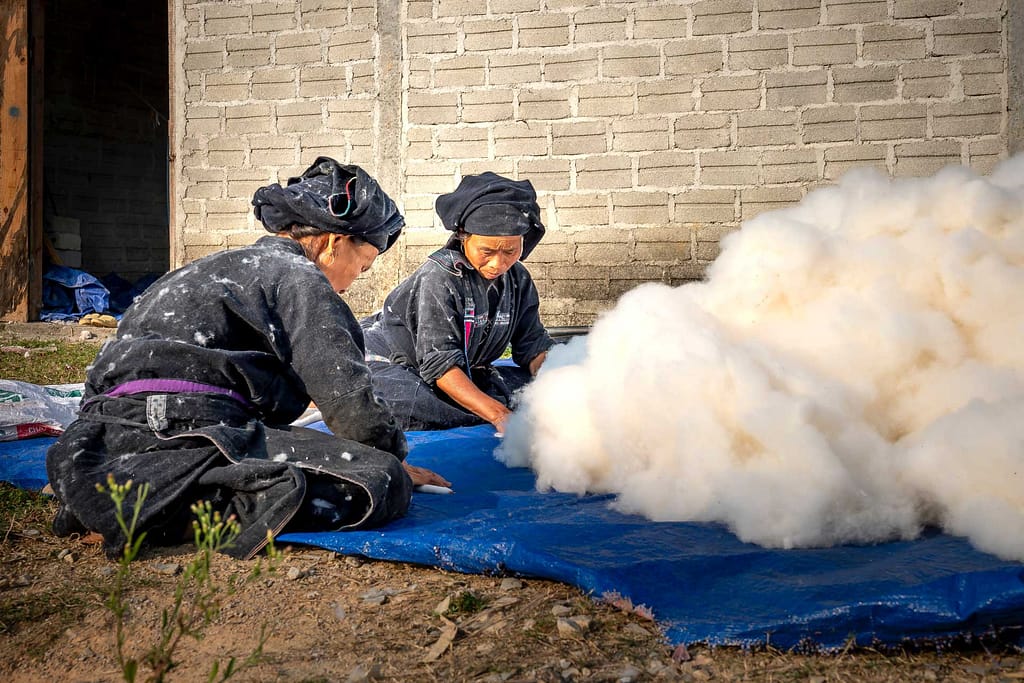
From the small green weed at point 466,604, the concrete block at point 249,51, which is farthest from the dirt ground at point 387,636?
the concrete block at point 249,51

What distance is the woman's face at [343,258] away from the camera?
2861mm

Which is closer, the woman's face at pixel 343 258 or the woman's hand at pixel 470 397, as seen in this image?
the woman's face at pixel 343 258

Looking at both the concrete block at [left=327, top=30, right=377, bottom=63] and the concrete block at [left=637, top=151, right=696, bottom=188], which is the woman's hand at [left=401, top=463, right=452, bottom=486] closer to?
the concrete block at [left=637, top=151, right=696, bottom=188]

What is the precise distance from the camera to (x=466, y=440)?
3.82m

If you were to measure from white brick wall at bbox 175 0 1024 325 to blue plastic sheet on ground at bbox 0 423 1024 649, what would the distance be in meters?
4.62

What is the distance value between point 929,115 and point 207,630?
6.31 m

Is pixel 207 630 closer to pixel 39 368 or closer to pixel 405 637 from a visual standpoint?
pixel 405 637

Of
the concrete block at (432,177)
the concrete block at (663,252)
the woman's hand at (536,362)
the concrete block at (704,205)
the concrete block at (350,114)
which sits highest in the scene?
the concrete block at (350,114)

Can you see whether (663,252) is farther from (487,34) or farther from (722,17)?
(487,34)

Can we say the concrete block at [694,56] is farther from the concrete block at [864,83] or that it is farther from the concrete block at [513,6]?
the concrete block at [513,6]

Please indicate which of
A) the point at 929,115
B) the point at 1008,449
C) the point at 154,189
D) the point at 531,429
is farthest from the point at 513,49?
the point at 154,189

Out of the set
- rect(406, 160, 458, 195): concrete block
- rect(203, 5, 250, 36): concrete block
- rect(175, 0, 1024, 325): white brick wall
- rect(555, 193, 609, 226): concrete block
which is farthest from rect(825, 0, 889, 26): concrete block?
rect(203, 5, 250, 36): concrete block

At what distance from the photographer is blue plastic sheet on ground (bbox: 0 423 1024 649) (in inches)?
73.1

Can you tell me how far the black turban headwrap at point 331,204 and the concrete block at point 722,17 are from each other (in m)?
4.76
